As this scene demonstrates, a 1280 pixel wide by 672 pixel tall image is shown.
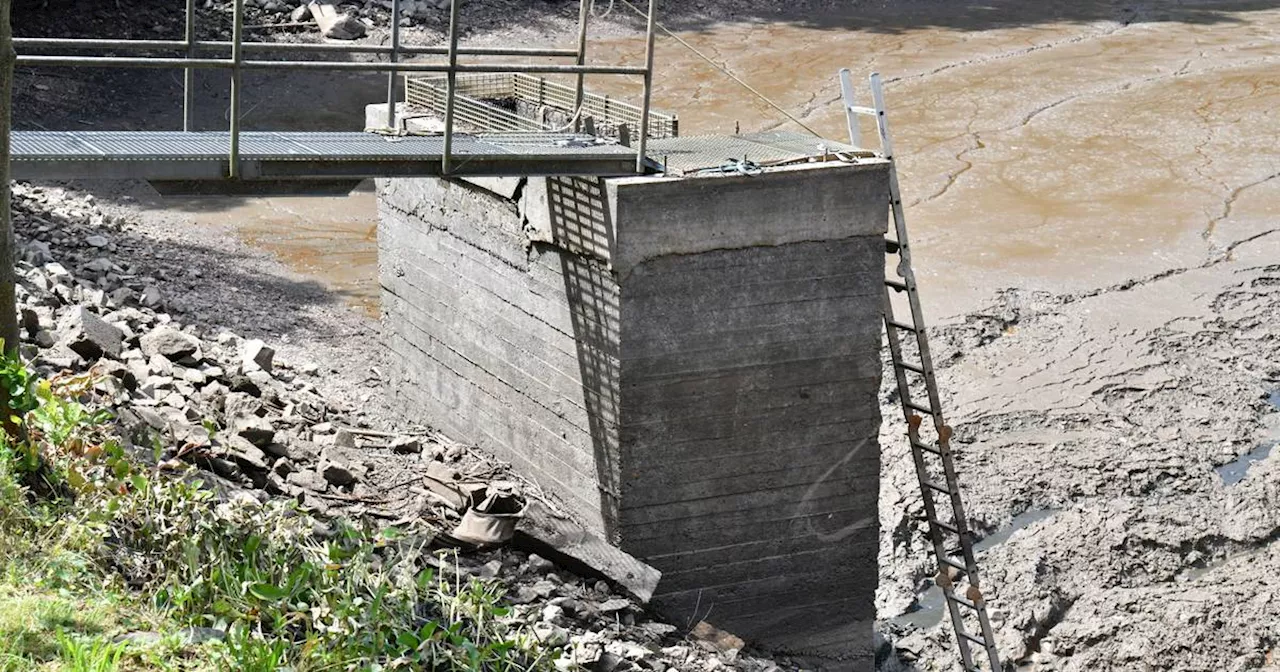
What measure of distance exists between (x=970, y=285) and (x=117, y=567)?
987 centimetres

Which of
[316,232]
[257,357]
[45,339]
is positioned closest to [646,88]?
[45,339]

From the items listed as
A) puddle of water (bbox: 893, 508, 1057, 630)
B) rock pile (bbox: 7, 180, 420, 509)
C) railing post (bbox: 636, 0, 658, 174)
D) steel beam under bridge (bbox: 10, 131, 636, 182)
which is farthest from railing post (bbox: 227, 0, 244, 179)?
puddle of water (bbox: 893, 508, 1057, 630)

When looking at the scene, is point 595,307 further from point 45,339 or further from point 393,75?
point 45,339

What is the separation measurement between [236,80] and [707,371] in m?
2.89

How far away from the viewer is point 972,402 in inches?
482

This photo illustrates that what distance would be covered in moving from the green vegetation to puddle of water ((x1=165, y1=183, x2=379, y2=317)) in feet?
25.0

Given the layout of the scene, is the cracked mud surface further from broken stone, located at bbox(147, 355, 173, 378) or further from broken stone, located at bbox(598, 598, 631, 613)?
broken stone, located at bbox(147, 355, 173, 378)

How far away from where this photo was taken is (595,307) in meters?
8.13

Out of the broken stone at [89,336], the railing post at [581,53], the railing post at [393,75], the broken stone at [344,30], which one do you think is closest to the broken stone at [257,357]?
the broken stone at [89,336]

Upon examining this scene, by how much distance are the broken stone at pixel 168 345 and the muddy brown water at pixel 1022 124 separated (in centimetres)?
435

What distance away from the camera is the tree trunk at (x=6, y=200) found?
6.09 m

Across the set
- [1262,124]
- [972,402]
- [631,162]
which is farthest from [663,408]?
[1262,124]

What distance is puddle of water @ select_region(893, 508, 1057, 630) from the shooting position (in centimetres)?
999

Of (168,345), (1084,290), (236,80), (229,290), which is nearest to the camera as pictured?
(236,80)
